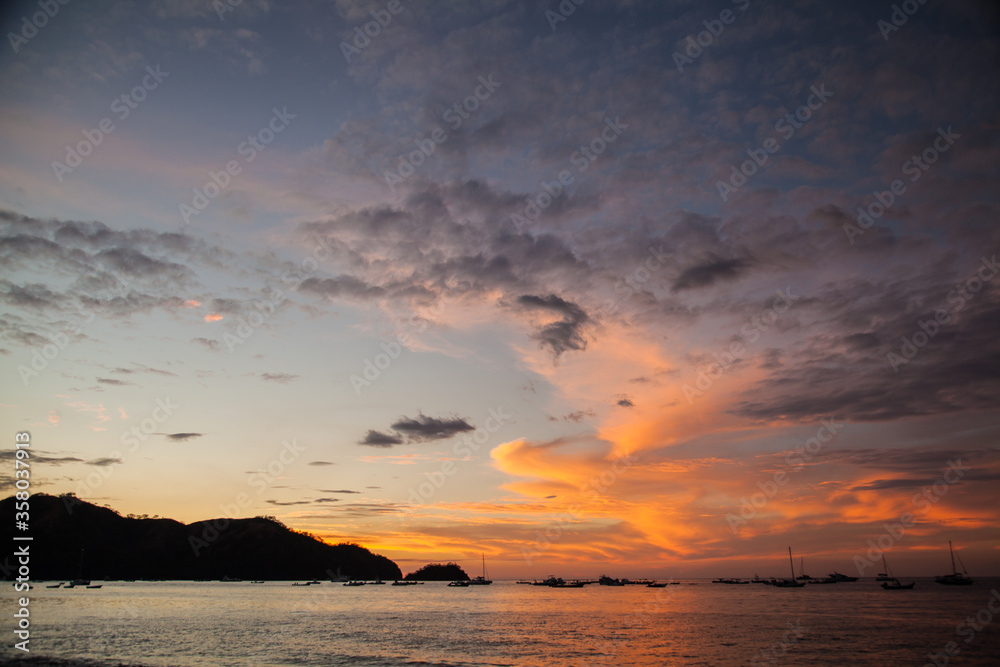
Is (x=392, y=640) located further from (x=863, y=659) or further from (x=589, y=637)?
(x=863, y=659)

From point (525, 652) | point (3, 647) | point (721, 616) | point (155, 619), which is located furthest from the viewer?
point (721, 616)

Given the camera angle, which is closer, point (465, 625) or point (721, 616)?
point (465, 625)

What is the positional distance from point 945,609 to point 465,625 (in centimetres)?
9494

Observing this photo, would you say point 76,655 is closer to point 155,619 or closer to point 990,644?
point 155,619

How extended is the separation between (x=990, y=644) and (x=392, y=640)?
223 ft

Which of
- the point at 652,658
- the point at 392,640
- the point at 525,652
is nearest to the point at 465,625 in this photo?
the point at 392,640

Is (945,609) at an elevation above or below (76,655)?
below

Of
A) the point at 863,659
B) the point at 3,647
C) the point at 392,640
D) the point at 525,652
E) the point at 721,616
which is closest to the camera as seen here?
the point at 3,647

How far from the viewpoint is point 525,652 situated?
5653 centimetres

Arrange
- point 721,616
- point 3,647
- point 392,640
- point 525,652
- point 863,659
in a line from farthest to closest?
point 721,616 → point 392,640 → point 525,652 → point 863,659 → point 3,647

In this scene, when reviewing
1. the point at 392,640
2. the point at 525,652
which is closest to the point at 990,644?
the point at 525,652

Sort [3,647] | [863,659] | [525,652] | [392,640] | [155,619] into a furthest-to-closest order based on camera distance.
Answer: [155,619], [392,640], [525,652], [863,659], [3,647]

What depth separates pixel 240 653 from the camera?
52344 mm

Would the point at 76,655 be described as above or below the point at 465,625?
above
